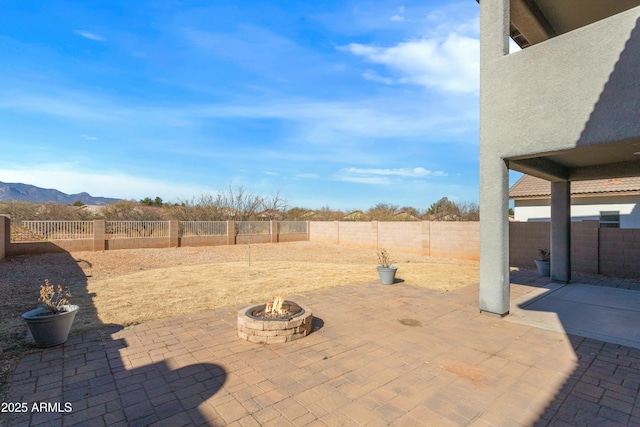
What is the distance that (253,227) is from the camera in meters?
20.8

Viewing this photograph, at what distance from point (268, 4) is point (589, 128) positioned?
351 inches

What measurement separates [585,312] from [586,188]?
39.2 feet

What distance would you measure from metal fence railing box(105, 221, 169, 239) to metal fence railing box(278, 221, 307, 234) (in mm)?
7481

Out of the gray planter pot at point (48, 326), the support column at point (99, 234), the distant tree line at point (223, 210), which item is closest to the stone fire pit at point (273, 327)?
the gray planter pot at point (48, 326)

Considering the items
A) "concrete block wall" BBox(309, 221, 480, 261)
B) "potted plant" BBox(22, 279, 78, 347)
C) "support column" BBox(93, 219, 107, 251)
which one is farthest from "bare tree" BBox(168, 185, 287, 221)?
"potted plant" BBox(22, 279, 78, 347)

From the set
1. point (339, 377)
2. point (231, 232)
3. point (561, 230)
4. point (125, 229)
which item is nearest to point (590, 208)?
point (561, 230)

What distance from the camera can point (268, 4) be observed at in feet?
29.9

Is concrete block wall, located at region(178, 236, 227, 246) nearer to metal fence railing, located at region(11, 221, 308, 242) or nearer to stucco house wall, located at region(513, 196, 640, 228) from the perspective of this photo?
metal fence railing, located at region(11, 221, 308, 242)

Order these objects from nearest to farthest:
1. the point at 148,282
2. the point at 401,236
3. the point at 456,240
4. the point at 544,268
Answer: the point at 148,282 < the point at 544,268 < the point at 456,240 < the point at 401,236

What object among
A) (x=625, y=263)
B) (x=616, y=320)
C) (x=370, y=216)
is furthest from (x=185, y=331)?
(x=370, y=216)

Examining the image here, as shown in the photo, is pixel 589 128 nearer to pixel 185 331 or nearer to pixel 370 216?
pixel 185 331

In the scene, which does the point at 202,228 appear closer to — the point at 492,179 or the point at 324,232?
the point at 324,232

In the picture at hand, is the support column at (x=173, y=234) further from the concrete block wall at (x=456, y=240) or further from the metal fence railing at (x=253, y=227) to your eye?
the concrete block wall at (x=456, y=240)

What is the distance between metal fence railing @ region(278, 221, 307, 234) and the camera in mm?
21688
